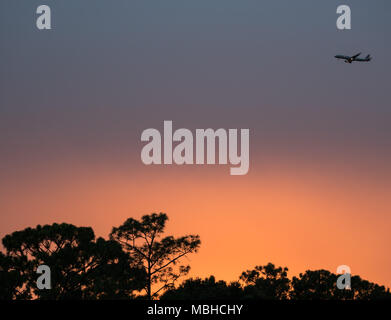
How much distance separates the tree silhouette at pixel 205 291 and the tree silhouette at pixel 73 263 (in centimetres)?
493

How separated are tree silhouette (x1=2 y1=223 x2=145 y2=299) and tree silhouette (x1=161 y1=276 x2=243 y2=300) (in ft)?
16.2

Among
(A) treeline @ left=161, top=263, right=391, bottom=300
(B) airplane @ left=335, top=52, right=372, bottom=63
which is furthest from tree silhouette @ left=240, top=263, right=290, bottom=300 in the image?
(B) airplane @ left=335, top=52, right=372, bottom=63

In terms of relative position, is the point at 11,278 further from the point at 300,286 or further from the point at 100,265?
the point at 300,286

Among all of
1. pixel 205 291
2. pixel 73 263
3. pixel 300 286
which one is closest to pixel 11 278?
pixel 73 263

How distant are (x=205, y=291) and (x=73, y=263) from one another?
1672cm

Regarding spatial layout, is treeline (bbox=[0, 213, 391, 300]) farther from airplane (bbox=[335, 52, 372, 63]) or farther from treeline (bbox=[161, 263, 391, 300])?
airplane (bbox=[335, 52, 372, 63])

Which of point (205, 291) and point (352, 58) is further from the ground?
point (352, 58)

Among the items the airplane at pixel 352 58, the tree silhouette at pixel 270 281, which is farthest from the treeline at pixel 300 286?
the airplane at pixel 352 58

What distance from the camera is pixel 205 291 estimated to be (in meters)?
90.6

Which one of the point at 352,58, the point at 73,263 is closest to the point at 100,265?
the point at 73,263

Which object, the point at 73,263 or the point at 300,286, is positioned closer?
the point at 73,263

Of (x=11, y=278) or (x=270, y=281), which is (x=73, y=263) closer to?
(x=11, y=278)
